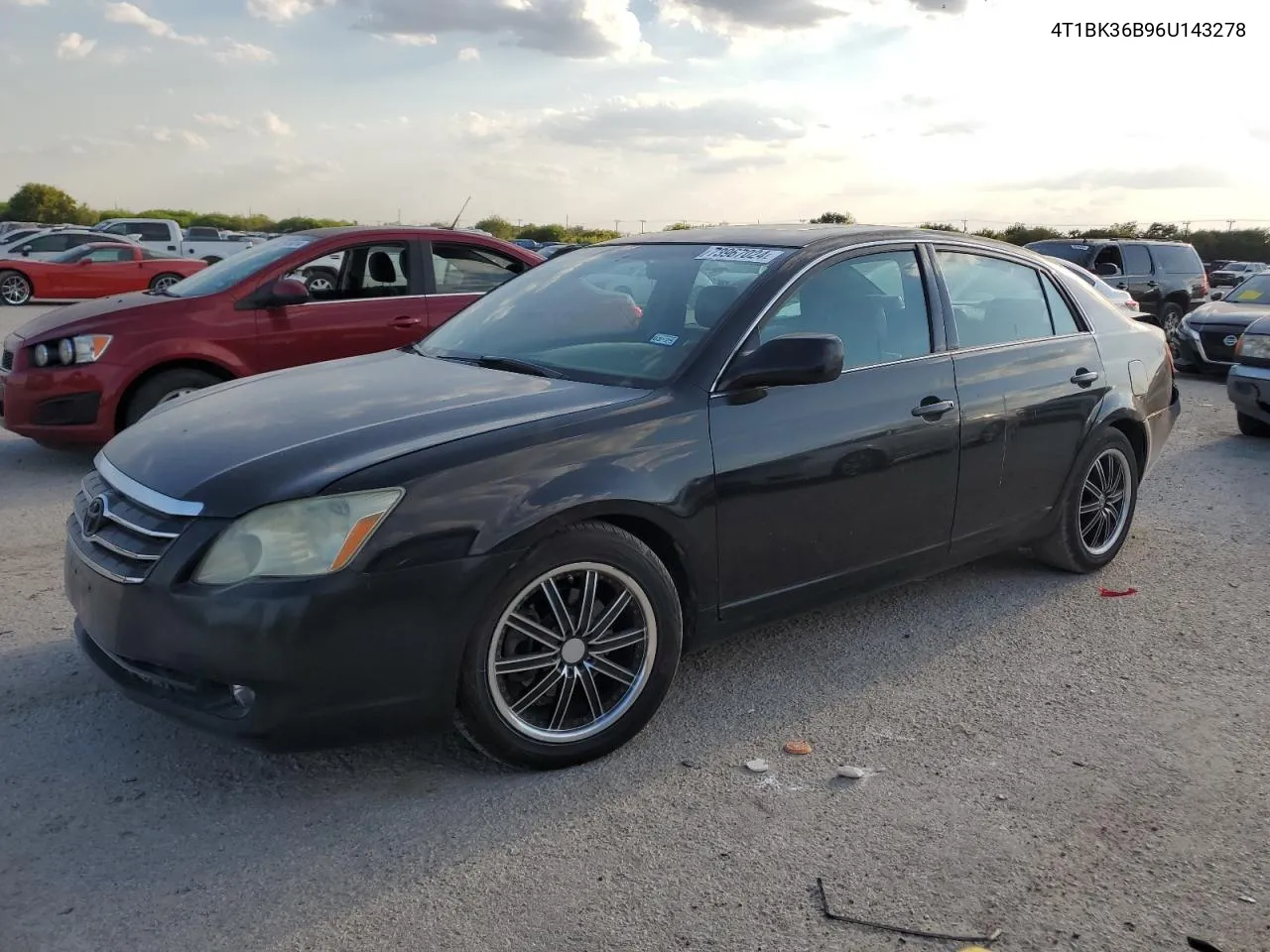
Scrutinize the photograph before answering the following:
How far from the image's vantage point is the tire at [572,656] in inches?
132

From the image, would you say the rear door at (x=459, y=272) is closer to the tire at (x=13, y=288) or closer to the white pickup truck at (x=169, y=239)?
the tire at (x=13, y=288)

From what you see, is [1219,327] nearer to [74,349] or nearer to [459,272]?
[459,272]

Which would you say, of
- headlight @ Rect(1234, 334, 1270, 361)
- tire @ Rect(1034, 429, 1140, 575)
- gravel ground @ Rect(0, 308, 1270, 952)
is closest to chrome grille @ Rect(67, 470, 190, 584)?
gravel ground @ Rect(0, 308, 1270, 952)

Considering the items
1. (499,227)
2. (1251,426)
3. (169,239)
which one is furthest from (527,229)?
(1251,426)

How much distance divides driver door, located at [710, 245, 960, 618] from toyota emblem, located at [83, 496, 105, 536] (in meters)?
1.90

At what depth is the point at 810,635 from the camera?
4.71 meters

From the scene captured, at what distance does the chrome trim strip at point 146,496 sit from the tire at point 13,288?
23228mm

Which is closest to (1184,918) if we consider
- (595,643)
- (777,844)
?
(777,844)

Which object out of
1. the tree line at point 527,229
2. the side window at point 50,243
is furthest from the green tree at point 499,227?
the side window at point 50,243

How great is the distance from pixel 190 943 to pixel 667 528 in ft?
5.73

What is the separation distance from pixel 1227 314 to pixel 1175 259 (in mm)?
6936

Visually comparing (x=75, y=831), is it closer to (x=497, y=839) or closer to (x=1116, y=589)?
(x=497, y=839)

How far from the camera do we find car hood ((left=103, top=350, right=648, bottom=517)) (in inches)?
128

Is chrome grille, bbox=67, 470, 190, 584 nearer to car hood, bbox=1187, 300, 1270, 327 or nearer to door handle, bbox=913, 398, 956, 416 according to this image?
door handle, bbox=913, 398, 956, 416
